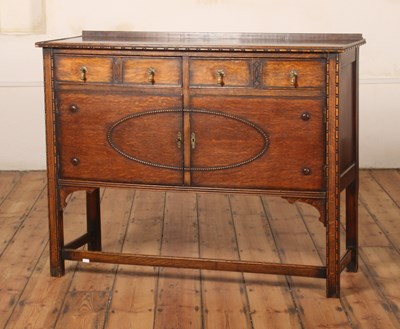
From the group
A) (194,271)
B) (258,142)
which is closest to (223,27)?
(194,271)

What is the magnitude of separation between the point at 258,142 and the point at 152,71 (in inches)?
23.3

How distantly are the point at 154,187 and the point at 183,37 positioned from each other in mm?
869

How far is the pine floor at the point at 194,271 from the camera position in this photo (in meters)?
4.31

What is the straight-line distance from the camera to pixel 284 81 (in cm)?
439

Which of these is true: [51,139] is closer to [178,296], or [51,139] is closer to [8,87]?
[178,296]

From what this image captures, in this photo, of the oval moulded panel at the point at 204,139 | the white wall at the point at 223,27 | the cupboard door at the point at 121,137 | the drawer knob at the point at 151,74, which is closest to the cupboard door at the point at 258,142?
the oval moulded panel at the point at 204,139

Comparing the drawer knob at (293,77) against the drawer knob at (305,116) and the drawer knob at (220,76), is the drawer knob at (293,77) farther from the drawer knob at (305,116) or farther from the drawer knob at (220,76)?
the drawer knob at (220,76)

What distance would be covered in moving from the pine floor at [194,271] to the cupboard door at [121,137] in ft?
1.82

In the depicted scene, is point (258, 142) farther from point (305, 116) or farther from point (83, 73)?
point (83, 73)

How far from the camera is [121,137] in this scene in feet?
15.2

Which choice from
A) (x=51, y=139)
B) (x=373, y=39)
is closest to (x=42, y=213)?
(x=51, y=139)

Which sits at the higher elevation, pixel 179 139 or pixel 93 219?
pixel 179 139

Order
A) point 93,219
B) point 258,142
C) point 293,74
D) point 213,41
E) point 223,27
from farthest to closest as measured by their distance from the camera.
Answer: point 223,27
point 93,219
point 213,41
point 258,142
point 293,74

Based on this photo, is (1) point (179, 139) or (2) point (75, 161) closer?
(1) point (179, 139)
